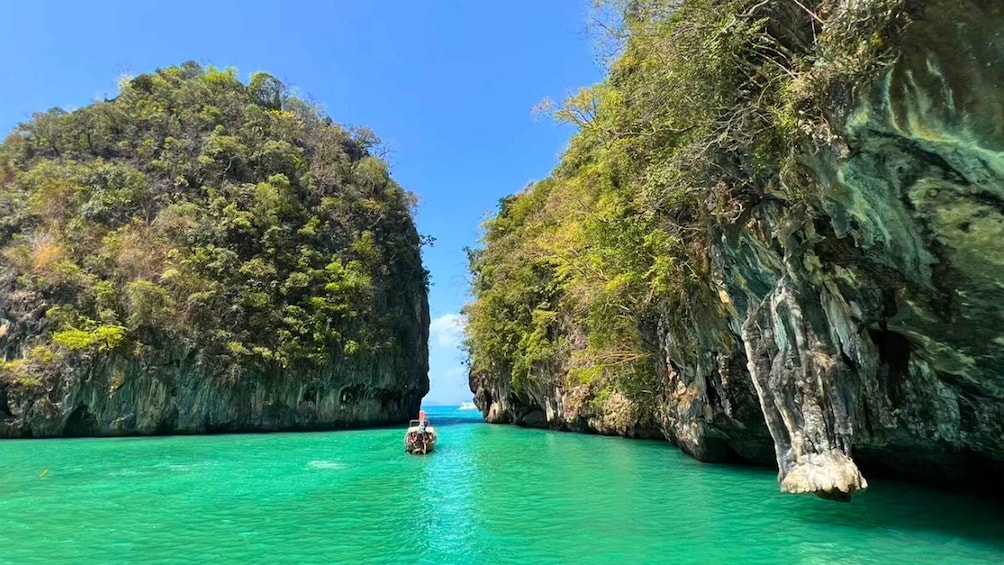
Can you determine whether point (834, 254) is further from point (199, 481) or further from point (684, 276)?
point (199, 481)

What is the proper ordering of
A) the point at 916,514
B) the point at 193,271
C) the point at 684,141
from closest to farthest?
the point at 916,514, the point at 684,141, the point at 193,271

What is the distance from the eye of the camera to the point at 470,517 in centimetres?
849

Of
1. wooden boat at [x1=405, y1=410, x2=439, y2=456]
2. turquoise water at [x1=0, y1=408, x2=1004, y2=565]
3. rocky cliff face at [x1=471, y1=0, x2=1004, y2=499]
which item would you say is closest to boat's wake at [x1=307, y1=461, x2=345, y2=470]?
turquoise water at [x1=0, y1=408, x2=1004, y2=565]

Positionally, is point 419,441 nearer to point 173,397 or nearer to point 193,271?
point 173,397

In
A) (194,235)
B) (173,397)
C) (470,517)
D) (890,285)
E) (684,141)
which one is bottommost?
(470,517)

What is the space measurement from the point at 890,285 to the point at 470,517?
6.49 m

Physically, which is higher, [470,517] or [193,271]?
[193,271]

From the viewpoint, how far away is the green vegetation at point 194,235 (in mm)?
25297

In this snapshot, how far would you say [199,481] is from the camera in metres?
12.1

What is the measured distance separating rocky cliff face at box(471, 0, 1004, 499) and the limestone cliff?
2295cm

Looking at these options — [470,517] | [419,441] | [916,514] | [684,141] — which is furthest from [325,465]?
[916,514]

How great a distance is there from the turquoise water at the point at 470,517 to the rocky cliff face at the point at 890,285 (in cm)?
90

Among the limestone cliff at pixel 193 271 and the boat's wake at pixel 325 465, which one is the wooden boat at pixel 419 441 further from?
the limestone cliff at pixel 193 271

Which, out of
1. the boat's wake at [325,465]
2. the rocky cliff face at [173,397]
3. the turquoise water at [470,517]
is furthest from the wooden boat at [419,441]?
the rocky cliff face at [173,397]
